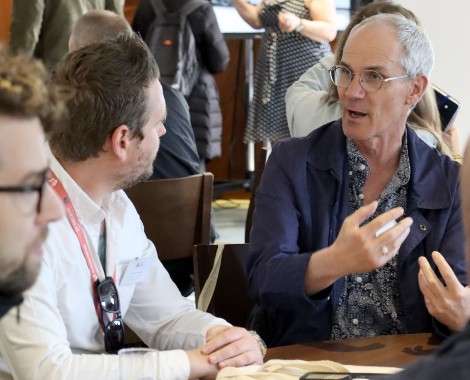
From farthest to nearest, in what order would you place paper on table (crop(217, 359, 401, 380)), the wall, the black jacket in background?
1. the wall
2. the black jacket in background
3. paper on table (crop(217, 359, 401, 380))

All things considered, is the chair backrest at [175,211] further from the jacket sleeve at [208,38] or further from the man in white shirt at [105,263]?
the jacket sleeve at [208,38]

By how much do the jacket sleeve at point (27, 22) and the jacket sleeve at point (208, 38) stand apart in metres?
0.99

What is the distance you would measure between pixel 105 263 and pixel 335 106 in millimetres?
1514

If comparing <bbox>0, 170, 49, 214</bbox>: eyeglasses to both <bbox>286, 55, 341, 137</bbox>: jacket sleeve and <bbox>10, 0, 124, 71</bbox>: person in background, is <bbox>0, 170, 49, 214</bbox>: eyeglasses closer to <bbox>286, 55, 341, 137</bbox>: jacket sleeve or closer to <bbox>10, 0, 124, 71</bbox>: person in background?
<bbox>286, 55, 341, 137</bbox>: jacket sleeve

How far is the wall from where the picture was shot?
586 cm

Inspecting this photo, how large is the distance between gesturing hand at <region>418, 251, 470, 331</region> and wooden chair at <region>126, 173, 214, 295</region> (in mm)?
1276

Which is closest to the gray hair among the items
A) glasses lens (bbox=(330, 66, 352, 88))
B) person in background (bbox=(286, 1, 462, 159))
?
glasses lens (bbox=(330, 66, 352, 88))

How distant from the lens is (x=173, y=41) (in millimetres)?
6129

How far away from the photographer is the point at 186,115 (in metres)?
4.32

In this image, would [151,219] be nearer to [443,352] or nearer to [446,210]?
[446,210]

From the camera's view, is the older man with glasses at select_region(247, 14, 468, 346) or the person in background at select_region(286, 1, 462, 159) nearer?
the older man with glasses at select_region(247, 14, 468, 346)

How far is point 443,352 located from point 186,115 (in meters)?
3.23

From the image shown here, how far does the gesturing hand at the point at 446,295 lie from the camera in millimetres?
2387

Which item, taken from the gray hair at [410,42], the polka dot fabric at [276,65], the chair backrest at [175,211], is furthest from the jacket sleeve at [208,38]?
the gray hair at [410,42]
